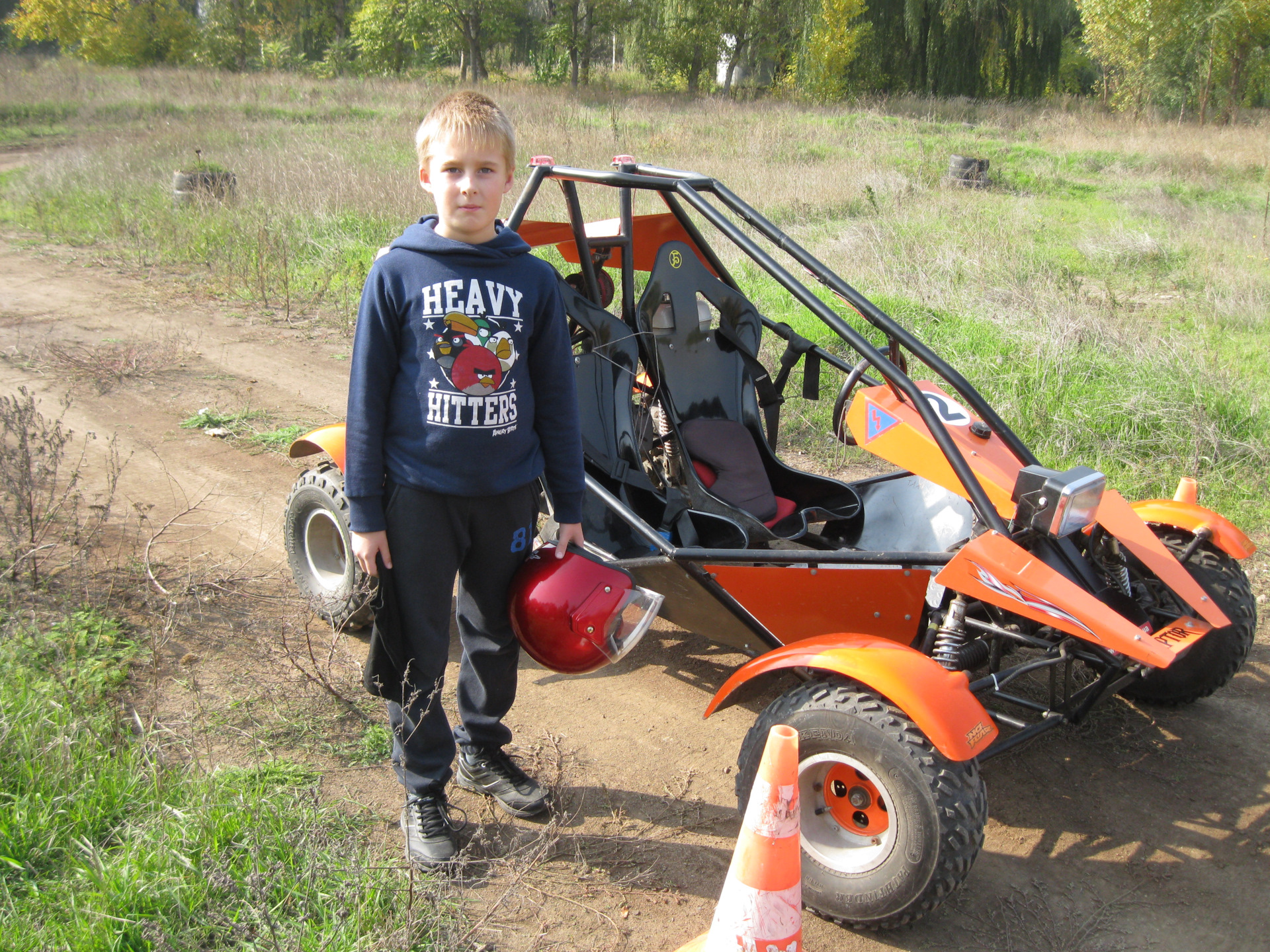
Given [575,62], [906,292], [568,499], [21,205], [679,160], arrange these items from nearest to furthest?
[568,499] < [906,292] < [21,205] < [679,160] < [575,62]

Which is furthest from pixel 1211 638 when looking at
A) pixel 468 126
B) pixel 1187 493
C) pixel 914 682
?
pixel 468 126

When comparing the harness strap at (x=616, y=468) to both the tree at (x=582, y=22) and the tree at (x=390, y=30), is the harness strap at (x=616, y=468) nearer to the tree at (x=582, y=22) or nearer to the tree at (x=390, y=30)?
the tree at (x=582, y=22)

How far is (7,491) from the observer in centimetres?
420

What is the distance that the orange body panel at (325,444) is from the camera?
3559 mm

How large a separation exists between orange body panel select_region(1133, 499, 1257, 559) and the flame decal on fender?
1.02 m

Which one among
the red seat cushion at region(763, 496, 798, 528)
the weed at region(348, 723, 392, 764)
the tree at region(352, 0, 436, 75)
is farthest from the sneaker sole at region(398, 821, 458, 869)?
the tree at region(352, 0, 436, 75)

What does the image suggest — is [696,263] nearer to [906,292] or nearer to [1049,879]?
[1049,879]

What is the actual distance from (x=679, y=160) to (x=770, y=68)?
30.5m

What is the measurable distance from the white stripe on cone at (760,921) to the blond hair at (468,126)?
168 cm

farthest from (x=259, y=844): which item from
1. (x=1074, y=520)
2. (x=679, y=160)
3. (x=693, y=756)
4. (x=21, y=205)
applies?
(x=679, y=160)

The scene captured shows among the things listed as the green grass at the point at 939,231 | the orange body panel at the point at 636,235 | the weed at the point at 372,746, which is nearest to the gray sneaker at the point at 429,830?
the weed at the point at 372,746

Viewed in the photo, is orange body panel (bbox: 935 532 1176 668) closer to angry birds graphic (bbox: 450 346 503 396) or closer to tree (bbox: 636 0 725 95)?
angry birds graphic (bbox: 450 346 503 396)

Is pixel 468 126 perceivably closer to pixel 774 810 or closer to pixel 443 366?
pixel 443 366

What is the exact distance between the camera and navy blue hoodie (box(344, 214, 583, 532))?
2.19 meters
